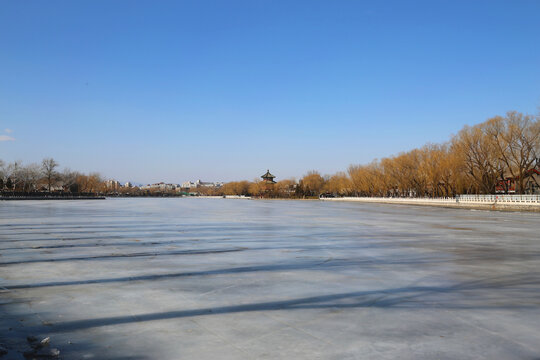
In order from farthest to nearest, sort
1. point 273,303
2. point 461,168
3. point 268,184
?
point 268,184
point 461,168
point 273,303

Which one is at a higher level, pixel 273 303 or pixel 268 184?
pixel 268 184

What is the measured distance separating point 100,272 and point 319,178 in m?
140

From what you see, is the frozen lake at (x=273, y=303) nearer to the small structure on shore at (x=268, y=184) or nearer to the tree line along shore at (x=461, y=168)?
the tree line along shore at (x=461, y=168)

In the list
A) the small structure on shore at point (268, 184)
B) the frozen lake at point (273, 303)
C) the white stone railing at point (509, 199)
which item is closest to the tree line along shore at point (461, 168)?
the white stone railing at point (509, 199)

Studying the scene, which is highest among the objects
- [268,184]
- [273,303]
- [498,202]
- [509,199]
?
[268,184]

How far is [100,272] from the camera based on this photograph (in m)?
6.99

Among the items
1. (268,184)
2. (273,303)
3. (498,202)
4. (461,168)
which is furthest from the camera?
(268,184)

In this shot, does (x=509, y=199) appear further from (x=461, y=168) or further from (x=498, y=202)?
(x=461, y=168)

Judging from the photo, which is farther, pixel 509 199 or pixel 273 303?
pixel 509 199

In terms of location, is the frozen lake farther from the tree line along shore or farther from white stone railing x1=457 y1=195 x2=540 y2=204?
the tree line along shore

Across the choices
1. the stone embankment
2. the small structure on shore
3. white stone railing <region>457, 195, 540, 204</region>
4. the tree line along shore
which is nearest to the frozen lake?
the stone embankment

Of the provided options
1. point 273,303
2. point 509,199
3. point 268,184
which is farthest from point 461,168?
point 268,184

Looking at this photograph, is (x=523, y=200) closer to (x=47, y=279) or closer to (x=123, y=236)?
(x=123, y=236)

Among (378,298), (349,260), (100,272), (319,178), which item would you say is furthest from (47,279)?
(319,178)
